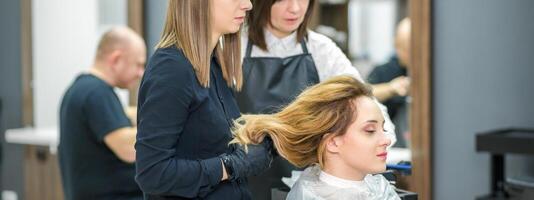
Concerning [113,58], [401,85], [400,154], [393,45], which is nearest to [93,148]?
[113,58]

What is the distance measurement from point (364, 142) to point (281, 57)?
0.65m

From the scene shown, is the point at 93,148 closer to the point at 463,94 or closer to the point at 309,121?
the point at 309,121

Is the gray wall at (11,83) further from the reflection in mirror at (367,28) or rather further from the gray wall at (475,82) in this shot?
the gray wall at (475,82)

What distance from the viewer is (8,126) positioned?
15.3 ft

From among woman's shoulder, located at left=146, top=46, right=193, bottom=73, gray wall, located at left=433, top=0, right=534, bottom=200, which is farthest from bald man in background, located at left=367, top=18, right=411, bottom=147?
woman's shoulder, located at left=146, top=46, right=193, bottom=73

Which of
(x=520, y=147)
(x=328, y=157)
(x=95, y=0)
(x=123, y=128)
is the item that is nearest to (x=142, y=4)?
(x=95, y=0)

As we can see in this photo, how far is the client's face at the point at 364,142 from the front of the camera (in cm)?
179

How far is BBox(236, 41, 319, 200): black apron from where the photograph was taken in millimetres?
2309

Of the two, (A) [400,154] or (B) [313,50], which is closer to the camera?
(B) [313,50]

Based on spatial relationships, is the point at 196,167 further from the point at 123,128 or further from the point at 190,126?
the point at 123,128

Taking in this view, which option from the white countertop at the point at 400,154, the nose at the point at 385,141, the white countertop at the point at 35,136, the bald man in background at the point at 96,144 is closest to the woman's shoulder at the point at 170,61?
the nose at the point at 385,141

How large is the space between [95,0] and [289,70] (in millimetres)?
2231

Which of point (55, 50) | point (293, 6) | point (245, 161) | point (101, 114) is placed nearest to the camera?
point (245, 161)

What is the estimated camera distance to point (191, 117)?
1.69 meters
